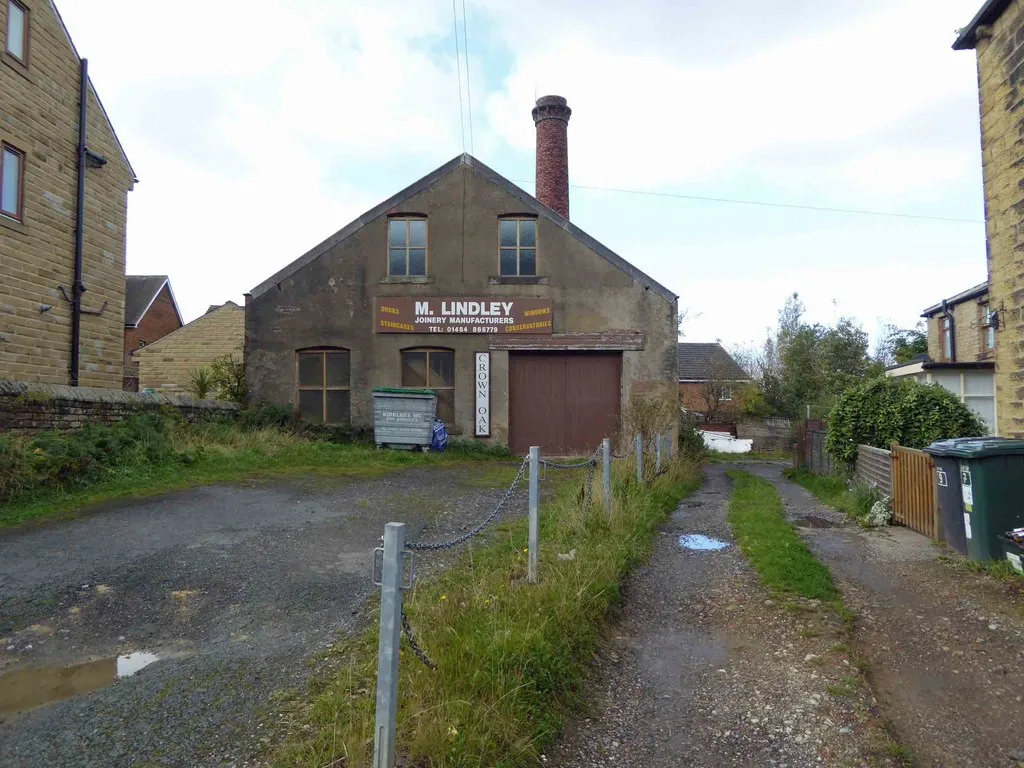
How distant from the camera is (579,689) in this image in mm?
4031

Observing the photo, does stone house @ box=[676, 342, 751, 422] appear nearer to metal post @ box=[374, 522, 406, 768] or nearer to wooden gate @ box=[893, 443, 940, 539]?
wooden gate @ box=[893, 443, 940, 539]

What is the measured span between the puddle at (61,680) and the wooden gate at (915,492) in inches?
304

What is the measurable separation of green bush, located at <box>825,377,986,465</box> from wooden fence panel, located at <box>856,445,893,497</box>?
0.37m

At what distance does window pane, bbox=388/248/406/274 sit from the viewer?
660 inches

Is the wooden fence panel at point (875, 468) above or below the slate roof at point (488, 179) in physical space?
below

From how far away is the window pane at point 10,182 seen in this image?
11.9 meters

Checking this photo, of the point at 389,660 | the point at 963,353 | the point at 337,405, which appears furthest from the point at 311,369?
the point at 963,353

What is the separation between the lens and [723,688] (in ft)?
13.8

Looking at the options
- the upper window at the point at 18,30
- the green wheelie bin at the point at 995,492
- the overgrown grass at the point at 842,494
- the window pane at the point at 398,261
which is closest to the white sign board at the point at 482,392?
the window pane at the point at 398,261

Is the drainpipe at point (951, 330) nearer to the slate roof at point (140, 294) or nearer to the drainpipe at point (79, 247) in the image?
the drainpipe at point (79, 247)

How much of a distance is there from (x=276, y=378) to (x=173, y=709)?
44.5ft

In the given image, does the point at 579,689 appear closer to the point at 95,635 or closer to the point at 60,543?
the point at 95,635

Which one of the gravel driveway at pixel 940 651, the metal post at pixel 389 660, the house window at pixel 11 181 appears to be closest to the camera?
the metal post at pixel 389 660

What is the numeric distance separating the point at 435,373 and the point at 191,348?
15.6 meters
